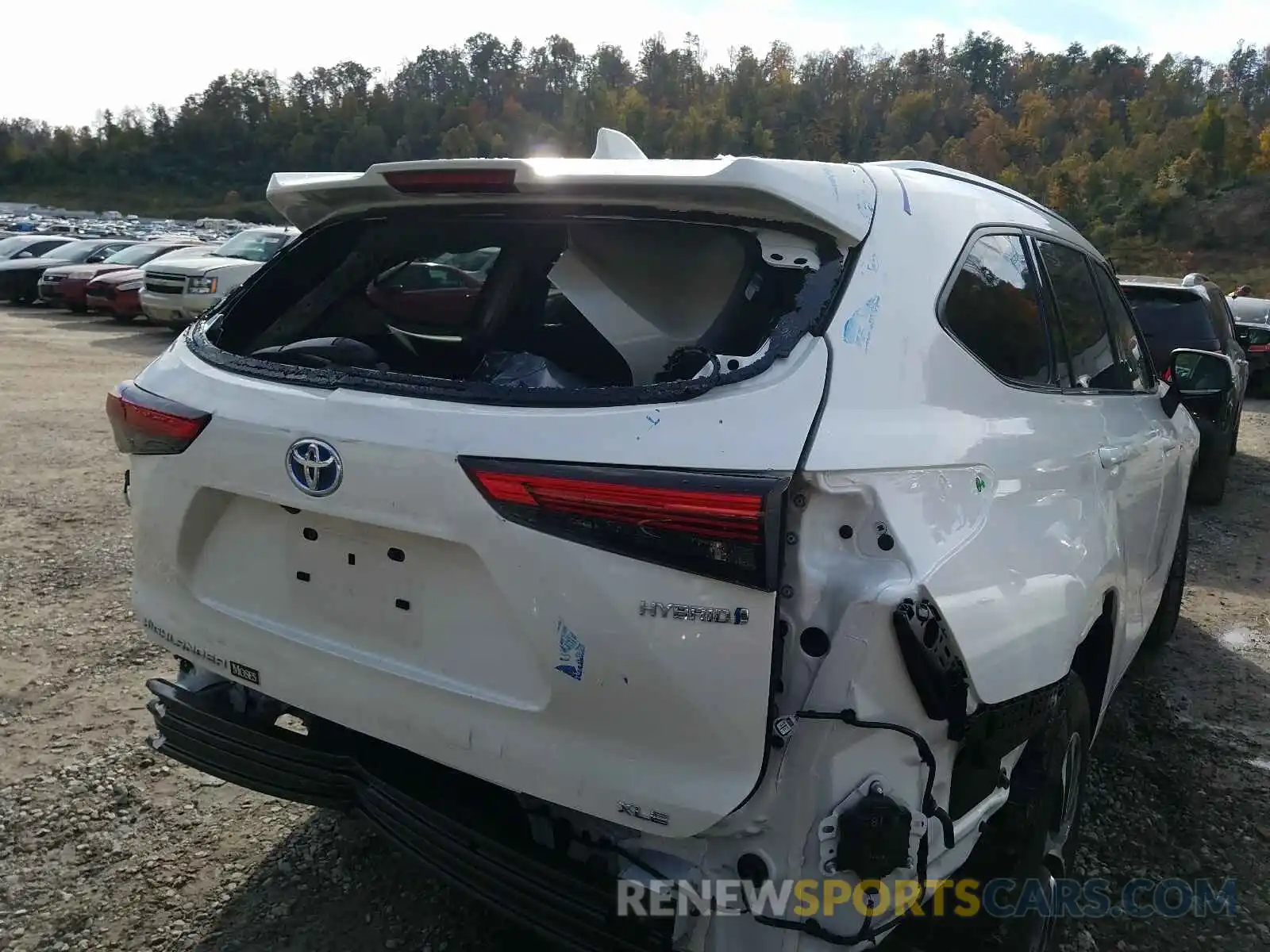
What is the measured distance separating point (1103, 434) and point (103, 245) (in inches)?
1048

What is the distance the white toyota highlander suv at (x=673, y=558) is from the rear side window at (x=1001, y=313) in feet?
0.05

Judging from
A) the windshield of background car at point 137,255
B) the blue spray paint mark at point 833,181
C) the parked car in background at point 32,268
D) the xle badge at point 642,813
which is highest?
the blue spray paint mark at point 833,181

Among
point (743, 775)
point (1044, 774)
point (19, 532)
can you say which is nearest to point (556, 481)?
point (743, 775)

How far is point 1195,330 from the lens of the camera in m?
8.02

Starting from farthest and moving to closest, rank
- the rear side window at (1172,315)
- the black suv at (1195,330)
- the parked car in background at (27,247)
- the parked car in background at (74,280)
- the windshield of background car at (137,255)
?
1. the parked car in background at (27,247)
2. the windshield of background car at (137,255)
3. the parked car in background at (74,280)
4. the rear side window at (1172,315)
5. the black suv at (1195,330)

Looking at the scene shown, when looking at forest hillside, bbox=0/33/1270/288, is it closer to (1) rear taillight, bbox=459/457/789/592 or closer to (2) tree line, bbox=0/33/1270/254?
(2) tree line, bbox=0/33/1270/254

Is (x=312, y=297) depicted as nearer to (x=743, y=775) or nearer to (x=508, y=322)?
(x=508, y=322)

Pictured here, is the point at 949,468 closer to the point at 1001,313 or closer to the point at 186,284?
the point at 1001,313

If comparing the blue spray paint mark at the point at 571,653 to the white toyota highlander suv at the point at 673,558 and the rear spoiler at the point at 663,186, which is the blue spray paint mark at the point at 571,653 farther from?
the rear spoiler at the point at 663,186

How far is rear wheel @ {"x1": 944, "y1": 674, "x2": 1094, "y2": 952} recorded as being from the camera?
2266mm

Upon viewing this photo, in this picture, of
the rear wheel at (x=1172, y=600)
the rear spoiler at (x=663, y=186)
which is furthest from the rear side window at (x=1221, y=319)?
the rear spoiler at (x=663, y=186)

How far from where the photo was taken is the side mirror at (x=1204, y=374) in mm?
4039

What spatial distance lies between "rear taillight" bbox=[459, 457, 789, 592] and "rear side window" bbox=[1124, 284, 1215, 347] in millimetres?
7429

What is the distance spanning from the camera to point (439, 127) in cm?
10406
